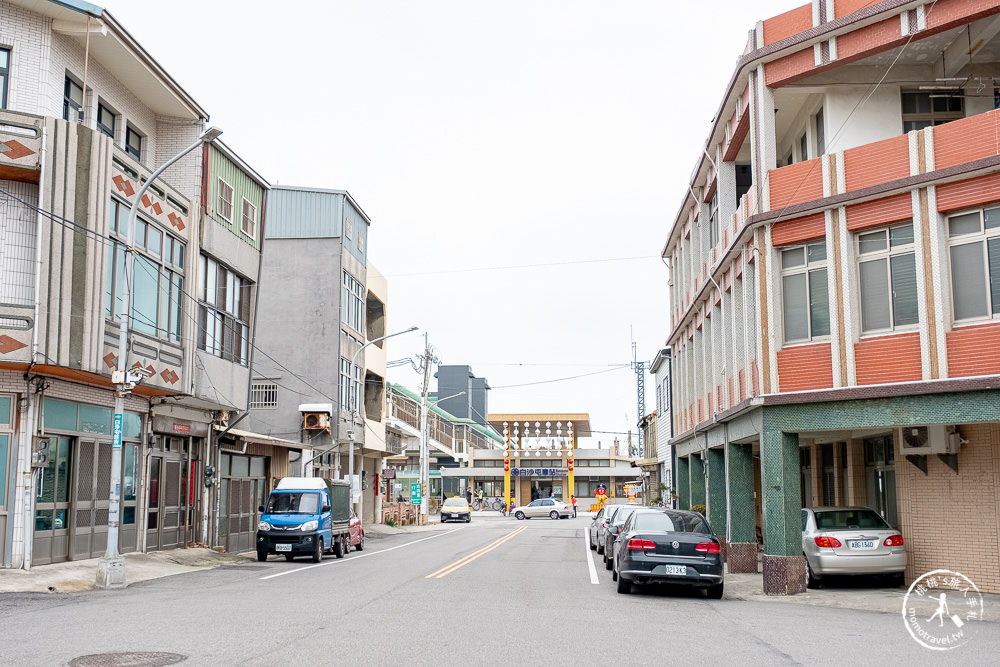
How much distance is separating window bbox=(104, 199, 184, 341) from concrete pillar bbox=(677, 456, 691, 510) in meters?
18.3

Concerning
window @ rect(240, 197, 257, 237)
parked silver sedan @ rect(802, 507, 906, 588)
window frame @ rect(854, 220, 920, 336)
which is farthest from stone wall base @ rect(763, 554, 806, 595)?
window @ rect(240, 197, 257, 237)

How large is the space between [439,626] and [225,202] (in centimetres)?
2008

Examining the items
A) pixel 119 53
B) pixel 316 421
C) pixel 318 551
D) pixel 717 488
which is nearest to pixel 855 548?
pixel 717 488

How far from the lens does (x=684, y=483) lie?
36.3m

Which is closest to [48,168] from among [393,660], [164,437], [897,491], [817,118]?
[164,437]

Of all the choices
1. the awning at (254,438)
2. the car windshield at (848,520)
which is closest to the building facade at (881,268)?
the car windshield at (848,520)

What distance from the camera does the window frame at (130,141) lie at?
25.3m

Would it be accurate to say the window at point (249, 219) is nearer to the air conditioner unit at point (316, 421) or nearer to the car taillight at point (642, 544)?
the air conditioner unit at point (316, 421)

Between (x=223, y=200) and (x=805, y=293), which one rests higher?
(x=223, y=200)

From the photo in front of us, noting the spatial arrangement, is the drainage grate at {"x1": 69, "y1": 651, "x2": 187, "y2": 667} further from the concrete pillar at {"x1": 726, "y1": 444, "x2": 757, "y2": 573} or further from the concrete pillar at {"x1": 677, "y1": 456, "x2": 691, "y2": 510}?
the concrete pillar at {"x1": 677, "y1": 456, "x2": 691, "y2": 510}

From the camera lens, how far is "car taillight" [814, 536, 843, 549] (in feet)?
58.9

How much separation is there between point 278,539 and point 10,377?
9.05m

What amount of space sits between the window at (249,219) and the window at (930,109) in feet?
64.4

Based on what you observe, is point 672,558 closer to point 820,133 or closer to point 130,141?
point 820,133
